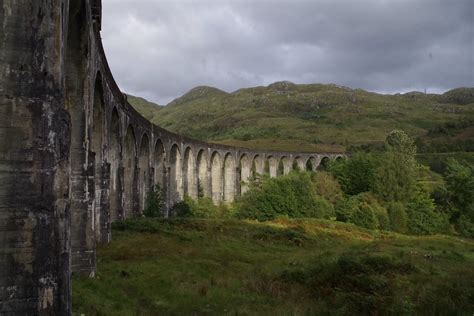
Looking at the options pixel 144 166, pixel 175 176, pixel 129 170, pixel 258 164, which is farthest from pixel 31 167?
pixel 258 164

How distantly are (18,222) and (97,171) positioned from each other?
916 cm

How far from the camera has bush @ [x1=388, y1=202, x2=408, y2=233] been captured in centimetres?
4106

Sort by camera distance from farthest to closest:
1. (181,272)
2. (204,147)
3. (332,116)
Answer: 1. (332,116)
2. (204,147)
3. (181,272)

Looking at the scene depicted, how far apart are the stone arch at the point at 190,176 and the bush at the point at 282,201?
21.7 feet

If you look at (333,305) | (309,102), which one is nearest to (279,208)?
(333,305)

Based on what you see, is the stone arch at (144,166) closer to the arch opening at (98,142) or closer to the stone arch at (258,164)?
the arch opening at (98,142)

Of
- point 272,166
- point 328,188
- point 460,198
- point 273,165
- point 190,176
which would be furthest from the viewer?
point 273,165

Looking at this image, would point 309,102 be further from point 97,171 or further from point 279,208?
point 97,171

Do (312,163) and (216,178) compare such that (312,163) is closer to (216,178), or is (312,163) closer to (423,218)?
(216,178)

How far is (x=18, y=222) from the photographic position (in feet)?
22.2

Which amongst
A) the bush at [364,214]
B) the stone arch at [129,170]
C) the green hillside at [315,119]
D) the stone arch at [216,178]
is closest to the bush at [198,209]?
the stone arch at [216,178]

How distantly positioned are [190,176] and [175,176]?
12.7 ft

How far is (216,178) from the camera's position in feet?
173

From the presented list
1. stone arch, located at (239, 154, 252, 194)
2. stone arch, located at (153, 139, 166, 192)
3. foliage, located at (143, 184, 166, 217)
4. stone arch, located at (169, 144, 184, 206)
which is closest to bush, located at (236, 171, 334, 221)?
stone arch, located at (169, 144, 184, 206)
